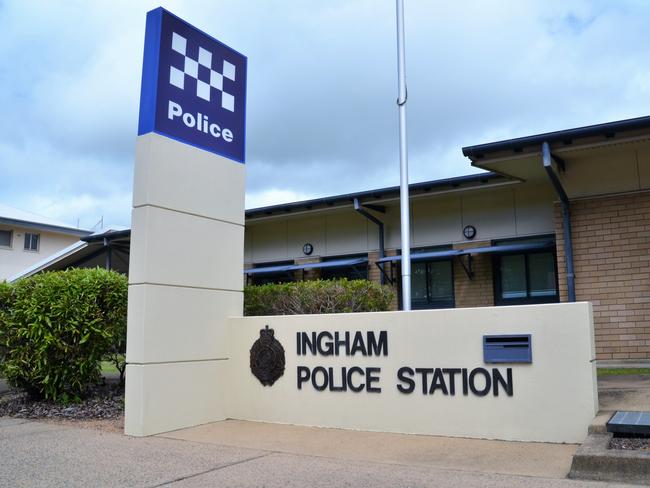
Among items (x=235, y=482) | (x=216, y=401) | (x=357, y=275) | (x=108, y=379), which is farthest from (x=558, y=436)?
(x=357, y=275)

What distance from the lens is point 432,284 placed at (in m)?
14.8

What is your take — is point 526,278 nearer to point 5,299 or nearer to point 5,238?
point 5,299

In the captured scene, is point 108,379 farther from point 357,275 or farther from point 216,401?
point 357,275

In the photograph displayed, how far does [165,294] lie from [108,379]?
13.5 feet

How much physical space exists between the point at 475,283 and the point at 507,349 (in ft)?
25.6

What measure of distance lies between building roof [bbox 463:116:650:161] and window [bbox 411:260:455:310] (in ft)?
14.2

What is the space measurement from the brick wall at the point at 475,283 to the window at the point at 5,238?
896 inches

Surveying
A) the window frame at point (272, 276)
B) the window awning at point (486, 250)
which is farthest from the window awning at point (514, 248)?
the window frame at point (272, 276)

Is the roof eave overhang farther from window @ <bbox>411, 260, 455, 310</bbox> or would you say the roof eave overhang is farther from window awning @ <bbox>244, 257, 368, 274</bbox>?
window @ <bbox>411, 260, 455, 310</bbox>

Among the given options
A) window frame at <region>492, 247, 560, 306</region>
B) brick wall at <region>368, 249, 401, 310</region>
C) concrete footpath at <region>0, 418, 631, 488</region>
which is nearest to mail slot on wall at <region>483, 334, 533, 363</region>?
concrete footpath at <region>0, 418, 631, 488</region>

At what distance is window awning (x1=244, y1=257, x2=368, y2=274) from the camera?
15.4 metres

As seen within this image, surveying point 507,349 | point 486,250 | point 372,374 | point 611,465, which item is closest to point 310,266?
point 486,250

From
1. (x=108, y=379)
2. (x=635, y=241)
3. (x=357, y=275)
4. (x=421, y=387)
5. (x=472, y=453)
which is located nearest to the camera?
(x=472, y=453)

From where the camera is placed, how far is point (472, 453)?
5.77m
